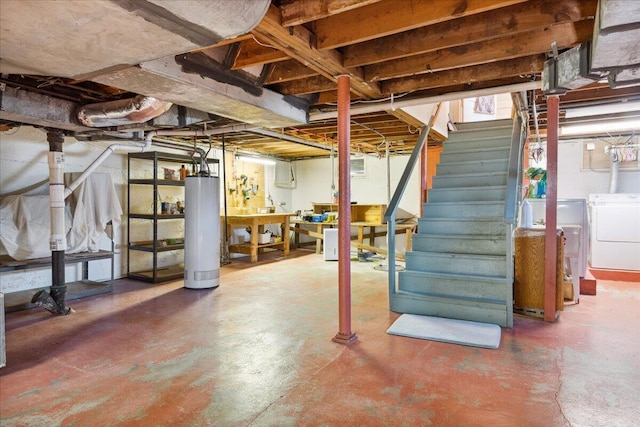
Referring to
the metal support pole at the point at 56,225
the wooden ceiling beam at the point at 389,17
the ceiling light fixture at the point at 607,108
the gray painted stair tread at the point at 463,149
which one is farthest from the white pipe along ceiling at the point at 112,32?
the ceiling light fixture at the point at 607,108

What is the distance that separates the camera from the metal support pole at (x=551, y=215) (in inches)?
144

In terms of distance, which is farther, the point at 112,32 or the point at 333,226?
the point at 333,226

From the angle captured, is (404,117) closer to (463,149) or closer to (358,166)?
(463,149)

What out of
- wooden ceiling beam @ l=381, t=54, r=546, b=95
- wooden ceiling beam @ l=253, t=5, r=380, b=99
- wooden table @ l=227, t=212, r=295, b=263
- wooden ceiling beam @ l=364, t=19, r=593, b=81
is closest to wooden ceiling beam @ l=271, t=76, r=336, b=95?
wooden ceiling beam @ l=253, t=5, r=380, b=99

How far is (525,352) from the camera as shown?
2977 millimetres

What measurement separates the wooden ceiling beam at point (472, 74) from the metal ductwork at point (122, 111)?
235cm

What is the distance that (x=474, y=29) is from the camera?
2.61 meters

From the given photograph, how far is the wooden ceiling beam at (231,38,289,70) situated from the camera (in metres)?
2.95

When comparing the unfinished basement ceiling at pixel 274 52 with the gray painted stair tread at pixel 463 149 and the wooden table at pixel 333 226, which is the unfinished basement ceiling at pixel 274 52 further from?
the wooden table at pixel 333 226

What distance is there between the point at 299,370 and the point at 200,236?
3.10 m

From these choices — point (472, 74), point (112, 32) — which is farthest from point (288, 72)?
point (112, 32)

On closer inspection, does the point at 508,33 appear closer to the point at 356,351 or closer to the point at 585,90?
the point at 585,90

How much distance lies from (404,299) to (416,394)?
5.44 feet

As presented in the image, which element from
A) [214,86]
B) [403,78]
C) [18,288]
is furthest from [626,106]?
[18,288]
